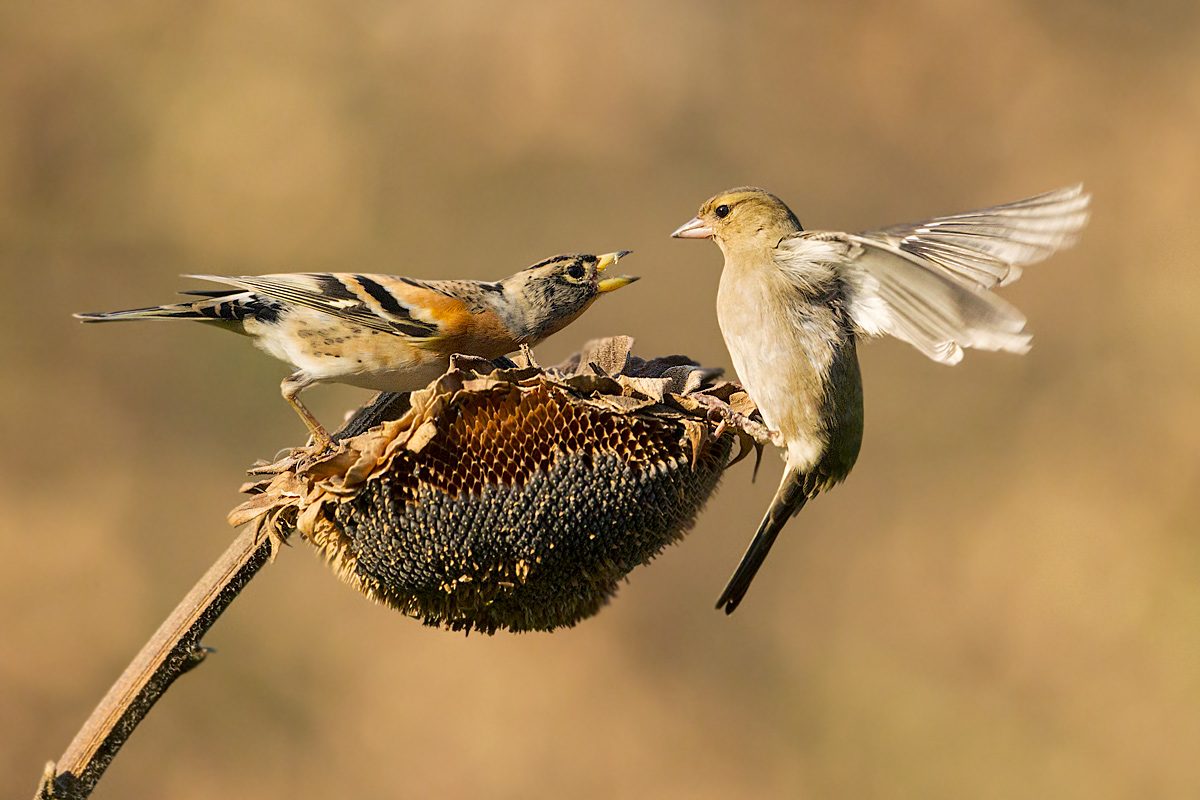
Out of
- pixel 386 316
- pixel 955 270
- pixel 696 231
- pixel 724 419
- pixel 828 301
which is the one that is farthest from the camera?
pixel 696 231

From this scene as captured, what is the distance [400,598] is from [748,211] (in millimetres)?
1855

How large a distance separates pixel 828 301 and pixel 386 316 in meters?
1.39

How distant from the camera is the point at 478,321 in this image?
2.91 meters

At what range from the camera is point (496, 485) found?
Result: 2.31 m

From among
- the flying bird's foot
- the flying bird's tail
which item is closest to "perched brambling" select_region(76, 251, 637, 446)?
the flying bird's foot

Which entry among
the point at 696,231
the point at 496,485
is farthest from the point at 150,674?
the point at 696,231

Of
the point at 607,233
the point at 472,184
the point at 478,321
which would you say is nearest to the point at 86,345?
the point at 472,184

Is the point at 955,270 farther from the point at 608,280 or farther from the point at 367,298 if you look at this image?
the point at 367,298

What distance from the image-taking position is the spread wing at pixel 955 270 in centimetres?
254

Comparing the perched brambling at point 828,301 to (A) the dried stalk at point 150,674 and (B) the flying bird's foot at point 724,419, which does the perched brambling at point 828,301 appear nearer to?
(B) the flying bird's foot at point 724,419

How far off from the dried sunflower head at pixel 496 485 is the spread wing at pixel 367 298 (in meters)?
0.42

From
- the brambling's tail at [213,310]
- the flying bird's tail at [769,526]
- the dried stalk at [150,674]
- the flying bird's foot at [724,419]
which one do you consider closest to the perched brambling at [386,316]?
→ the brambling's tail at [213,310]

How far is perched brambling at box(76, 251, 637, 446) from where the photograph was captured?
9.12 ft

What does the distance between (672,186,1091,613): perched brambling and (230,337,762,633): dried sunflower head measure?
0.75 meters
